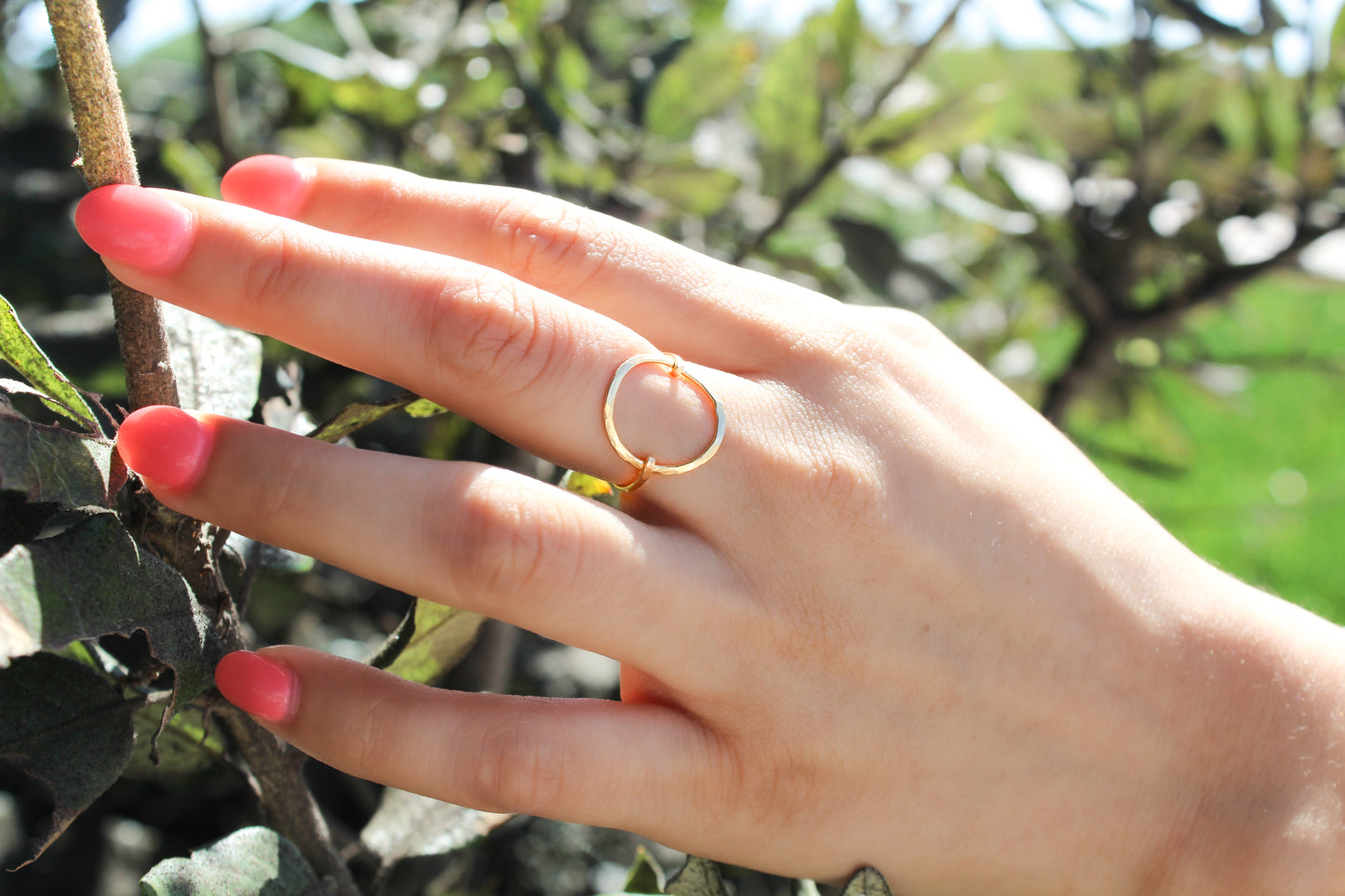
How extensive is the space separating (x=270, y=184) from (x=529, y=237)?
0.66 feet

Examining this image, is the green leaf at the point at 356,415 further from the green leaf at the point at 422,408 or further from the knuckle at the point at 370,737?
the knuckle at the point at 370,737

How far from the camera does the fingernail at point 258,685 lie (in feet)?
1.90

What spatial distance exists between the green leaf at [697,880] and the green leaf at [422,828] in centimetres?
18

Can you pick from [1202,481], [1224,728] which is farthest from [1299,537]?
[1224,728]

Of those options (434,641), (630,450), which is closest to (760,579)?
(630,450)

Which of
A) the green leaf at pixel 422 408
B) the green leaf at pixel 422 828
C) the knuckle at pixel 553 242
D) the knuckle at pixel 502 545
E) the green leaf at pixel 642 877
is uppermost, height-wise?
the knuckle at pixel 553 242

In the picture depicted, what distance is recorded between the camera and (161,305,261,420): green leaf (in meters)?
0.66

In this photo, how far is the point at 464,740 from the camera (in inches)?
24.7

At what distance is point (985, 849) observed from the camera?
77 cm

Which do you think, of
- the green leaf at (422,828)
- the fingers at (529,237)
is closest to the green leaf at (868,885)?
the green leaf at (422,828)

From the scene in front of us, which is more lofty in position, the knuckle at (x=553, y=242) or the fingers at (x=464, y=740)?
the knuckle at (x=553, y=242)

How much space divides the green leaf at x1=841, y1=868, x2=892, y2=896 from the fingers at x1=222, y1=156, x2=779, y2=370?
39 centimetres

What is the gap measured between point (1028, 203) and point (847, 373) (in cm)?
72

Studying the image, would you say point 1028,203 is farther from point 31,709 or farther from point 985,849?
point 31,709
